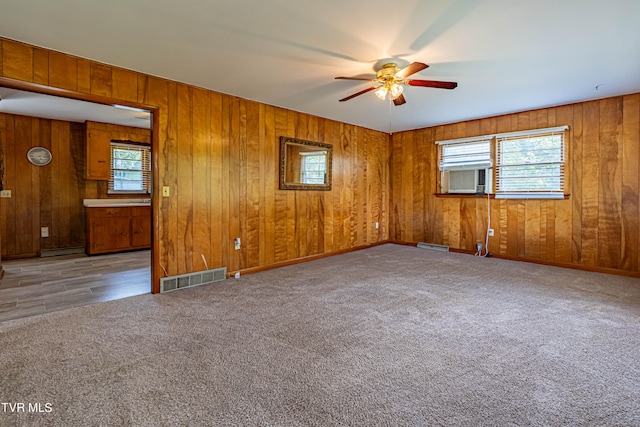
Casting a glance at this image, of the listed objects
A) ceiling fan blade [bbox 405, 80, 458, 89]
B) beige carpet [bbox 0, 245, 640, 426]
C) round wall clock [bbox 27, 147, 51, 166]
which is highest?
ceiling fan blade [bbox 405, 80, 458, 89]

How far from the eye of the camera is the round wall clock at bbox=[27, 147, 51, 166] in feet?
17.3

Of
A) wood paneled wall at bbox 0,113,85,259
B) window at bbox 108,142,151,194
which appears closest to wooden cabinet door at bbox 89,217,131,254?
wood paneled wall at bbox 0,113,85,259

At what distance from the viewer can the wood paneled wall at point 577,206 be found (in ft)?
13.3

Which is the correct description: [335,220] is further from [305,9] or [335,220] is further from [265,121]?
[305,9]

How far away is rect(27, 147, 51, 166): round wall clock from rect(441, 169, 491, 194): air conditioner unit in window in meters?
7.22

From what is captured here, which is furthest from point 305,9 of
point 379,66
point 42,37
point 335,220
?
point 335,220

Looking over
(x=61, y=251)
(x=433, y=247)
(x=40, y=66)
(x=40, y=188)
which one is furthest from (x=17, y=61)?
(x=433, y=247)

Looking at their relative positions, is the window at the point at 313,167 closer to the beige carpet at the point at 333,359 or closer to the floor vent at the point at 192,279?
the floor vent at the point at 192,279

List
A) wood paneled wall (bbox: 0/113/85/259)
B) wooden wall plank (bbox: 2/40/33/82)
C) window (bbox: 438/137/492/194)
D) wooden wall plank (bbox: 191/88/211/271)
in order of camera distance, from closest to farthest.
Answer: wooden wall plank (bbox: 2/40/33/82) < wooden wall plank (bbox: 191/88/211/271) < wood paneled wall (bbox: 0/113/85/259) < window (bbox: 438/137/492/194)

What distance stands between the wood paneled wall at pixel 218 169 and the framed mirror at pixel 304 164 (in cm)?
12

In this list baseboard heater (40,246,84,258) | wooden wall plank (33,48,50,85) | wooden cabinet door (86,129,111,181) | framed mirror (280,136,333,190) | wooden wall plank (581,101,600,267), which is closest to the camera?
wooden wall plank (33,48,50,85)

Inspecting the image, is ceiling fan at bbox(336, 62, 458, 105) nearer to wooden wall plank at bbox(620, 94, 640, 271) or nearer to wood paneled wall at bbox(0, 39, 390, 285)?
wood paneled wall at bbox(0, 39, 390, 285)

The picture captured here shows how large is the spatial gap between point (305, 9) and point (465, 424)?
8.67 feet

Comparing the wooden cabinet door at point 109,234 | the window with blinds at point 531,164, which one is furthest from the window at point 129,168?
the window with blinds at point 531,164
